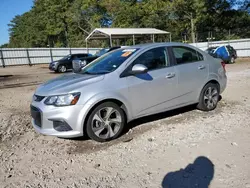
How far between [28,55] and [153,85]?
2801cm


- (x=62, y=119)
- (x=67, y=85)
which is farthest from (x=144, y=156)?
(x=67, y=85)

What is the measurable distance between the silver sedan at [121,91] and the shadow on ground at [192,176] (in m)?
1.46

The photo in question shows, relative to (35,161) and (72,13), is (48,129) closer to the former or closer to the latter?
(35,161)

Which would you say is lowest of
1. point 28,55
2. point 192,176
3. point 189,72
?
point 192,176

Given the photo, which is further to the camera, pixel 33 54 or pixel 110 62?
pixel 33 54

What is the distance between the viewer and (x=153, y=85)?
456cm

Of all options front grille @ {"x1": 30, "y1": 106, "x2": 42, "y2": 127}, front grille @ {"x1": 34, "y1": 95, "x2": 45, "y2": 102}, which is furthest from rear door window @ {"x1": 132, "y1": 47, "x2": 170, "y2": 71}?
front grille @ {"x1": 30, "y1": 106, "x2": 42, "y2": 127}

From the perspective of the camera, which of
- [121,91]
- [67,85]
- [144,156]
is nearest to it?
[144,156]

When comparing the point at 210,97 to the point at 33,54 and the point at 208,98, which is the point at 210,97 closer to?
the point at 208,98

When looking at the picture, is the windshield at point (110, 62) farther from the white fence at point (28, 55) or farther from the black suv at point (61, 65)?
the white fence at point (28, 55)

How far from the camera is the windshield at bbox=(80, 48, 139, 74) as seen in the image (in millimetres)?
4500

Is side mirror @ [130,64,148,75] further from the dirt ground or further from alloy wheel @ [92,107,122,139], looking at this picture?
the dirt ground

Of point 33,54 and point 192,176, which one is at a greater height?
point 33,54

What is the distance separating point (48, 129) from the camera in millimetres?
3955
